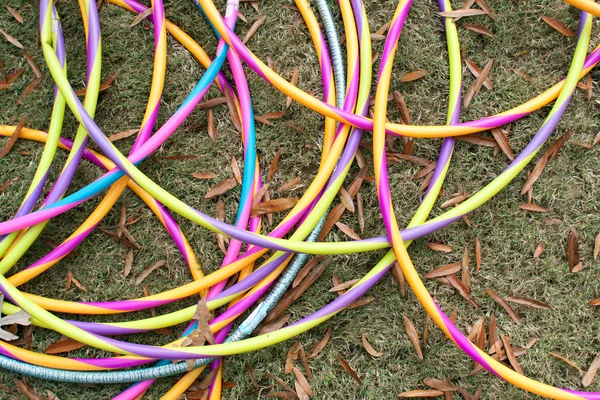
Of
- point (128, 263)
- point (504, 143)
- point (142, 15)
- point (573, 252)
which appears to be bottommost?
point (573, 252)

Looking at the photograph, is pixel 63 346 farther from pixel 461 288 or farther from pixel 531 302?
pixel 531 302

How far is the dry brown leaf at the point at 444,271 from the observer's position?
7.50 ft

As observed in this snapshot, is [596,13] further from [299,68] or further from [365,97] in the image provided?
[299,68]

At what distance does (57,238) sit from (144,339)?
0.58m

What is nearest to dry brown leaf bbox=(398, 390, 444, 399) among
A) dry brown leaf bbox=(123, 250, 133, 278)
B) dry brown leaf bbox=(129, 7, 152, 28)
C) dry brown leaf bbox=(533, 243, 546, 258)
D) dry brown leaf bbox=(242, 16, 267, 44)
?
dry brown leaf bbox=(533, 243, 546, 258)

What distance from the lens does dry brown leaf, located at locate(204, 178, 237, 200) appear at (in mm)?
2322

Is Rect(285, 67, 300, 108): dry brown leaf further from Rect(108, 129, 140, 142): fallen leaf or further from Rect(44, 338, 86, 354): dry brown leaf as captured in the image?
Rect(44, 338, 86, 354): dry brown leaf

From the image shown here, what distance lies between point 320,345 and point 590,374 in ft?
3.72

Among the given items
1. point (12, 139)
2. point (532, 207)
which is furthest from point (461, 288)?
point (12, 139)

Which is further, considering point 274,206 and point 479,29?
point 479,29

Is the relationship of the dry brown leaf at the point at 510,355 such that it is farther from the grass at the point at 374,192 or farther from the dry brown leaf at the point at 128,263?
the dry brown leaf at the point at 128,263

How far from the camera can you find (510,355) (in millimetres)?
2236

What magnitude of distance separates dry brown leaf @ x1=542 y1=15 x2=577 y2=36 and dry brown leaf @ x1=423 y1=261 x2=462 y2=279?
3.71 ft

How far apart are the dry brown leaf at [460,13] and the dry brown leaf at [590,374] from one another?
1.58 m
